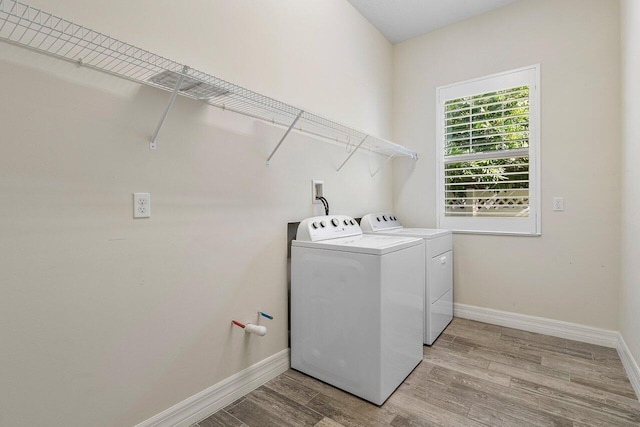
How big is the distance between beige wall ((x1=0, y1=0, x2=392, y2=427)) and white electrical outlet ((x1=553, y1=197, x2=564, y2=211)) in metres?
1.94

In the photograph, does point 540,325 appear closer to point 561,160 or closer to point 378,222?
point 561,160

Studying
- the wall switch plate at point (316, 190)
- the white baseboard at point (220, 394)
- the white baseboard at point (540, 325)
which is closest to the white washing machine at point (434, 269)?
the white baseboard at point (540, 325)

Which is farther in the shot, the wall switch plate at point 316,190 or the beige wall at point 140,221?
the wall switch plate at point 316,190

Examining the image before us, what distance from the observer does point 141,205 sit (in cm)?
135

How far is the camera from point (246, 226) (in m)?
1.80

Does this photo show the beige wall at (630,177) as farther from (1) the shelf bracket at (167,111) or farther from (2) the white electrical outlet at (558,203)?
(1) the shelf bracket at (167,111)

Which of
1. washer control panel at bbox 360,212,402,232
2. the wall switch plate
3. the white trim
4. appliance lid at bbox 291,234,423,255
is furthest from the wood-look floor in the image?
the wall switch plate

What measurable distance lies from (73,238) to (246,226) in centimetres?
79

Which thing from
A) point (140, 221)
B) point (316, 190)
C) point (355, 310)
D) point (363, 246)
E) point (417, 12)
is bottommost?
point (355, 310)

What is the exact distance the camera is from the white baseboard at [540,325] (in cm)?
237

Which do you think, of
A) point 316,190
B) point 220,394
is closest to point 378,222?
point 316,190

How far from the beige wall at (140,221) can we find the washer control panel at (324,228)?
127mm

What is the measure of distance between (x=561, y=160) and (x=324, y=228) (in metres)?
1.95

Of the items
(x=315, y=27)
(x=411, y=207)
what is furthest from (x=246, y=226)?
(x=411, y=207)
